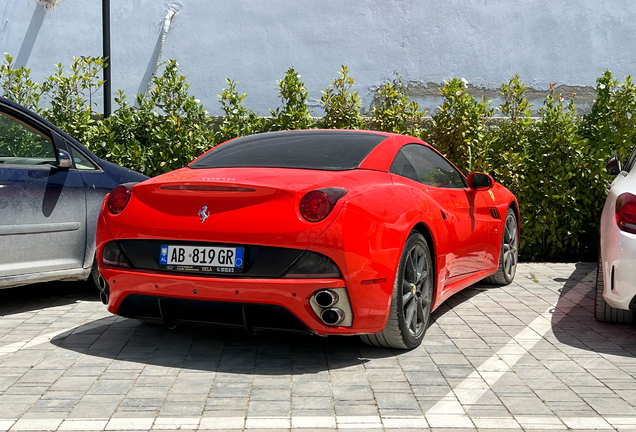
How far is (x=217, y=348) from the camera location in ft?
15.9

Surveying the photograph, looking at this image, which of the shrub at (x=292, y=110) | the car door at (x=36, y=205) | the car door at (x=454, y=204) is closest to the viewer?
the car door at (x=454, y=204)

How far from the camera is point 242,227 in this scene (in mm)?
4250

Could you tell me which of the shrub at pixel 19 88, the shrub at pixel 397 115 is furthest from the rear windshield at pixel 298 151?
the shrub at pixel 19 88

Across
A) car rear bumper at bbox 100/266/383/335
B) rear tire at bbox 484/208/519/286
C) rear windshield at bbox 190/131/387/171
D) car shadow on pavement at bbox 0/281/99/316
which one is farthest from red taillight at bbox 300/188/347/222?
rear tire at bbox 484/208/519/286

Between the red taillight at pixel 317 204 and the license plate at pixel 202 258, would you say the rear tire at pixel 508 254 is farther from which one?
the license plate at pixel 202 258

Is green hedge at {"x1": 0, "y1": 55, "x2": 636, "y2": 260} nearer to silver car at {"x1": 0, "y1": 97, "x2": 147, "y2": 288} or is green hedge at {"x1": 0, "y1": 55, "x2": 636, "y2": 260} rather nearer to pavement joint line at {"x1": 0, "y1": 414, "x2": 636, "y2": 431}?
silver car at {"x1": 0, "y1": 97, "x2": 147, "y2": 288}

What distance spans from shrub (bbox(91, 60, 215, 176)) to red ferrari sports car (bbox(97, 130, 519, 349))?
3.86m

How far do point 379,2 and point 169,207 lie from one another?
8279mm

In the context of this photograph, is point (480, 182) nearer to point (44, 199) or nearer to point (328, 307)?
point (328, 307)

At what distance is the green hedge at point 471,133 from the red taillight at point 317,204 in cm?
479

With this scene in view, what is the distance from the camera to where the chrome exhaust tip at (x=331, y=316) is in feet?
14.0

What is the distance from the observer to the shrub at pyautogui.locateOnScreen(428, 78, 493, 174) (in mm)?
8867

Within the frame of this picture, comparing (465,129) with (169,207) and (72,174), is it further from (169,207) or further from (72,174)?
(169,207)

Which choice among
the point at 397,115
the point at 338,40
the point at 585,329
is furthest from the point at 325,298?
the point at 338,40
